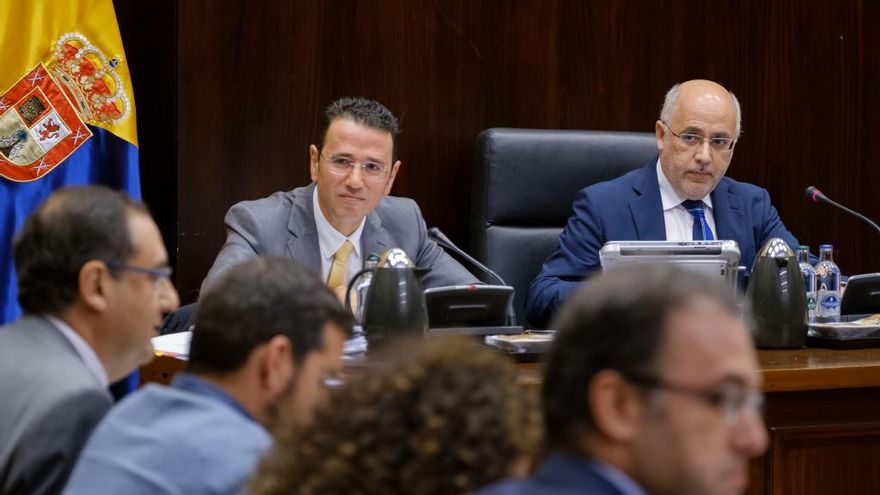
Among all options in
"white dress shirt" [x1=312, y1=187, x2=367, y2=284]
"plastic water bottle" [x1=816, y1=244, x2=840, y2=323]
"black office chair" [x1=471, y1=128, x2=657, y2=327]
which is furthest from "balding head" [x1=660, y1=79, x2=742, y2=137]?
"white dress shirt" [x1=312, y1=187, x2=367, y2=284]

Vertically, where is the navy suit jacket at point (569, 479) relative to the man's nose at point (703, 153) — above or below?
below

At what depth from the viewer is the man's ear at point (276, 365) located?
56.3 inches

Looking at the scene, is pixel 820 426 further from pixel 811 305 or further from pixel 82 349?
pixel 82 349

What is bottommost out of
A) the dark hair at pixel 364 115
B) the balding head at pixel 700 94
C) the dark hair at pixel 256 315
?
the dark hair at pixel 256 315

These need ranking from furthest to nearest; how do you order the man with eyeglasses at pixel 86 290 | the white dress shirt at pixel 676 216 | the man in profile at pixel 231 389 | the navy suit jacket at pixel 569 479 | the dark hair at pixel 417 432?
the white dress shirt at pixel 676 216 → the man with eyeglasses at pixel 86 290 → the man in profile at pixel 231 389 → the navy suit jacket at pixel 569 479 → the dark hair at pixel 417 432

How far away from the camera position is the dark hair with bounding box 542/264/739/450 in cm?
104

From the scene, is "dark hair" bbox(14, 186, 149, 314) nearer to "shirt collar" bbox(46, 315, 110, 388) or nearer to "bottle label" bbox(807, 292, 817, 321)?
"shirt collar" bbox(46, 315, 110, 388)

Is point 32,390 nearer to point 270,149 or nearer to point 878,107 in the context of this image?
point 270,149

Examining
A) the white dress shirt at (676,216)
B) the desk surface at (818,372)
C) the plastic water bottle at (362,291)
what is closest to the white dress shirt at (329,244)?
the plastic water bottle at (362,291)

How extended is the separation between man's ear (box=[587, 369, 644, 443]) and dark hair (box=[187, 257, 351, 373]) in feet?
1.62

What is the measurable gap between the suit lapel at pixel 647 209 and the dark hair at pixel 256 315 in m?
2.04

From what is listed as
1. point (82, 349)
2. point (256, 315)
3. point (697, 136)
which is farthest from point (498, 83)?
point (256, 315)

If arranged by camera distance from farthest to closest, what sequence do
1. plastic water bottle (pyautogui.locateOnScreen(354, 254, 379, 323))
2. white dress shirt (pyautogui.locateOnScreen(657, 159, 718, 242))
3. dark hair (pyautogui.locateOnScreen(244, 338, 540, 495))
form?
white dress shirt (pyautogui.locateOnScreen(657, 159, 718, 242)) < plastic water bottle (pyautogui.locateOnScreen(354, 254, 379, 323)) < dark hair (pyautogui.locateOnScreen(244, 338, 540, 495))

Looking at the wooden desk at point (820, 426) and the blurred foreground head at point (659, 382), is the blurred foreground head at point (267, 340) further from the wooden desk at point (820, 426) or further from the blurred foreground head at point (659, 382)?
the wooden desk at point (820, 426)
